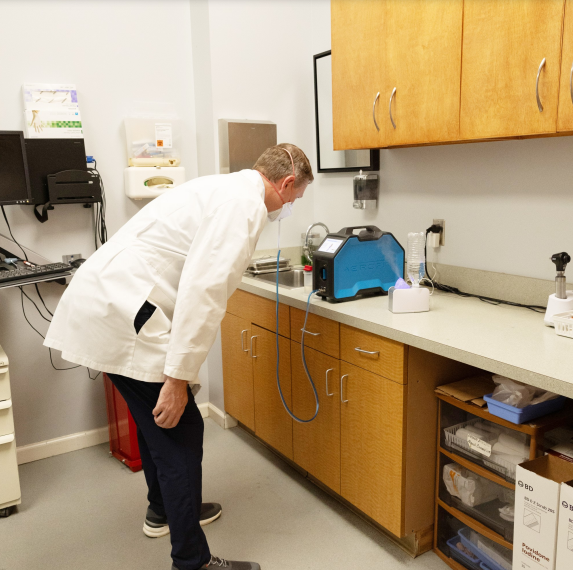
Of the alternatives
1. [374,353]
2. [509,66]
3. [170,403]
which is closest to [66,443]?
[170,403]

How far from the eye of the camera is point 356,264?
218 centimetres

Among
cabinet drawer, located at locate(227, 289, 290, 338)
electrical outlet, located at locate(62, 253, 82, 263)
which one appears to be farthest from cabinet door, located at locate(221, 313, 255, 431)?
electrical outlet, located at locate(62, 253, 82, 263)

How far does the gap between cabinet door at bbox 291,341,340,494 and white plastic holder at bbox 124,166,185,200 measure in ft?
3.63

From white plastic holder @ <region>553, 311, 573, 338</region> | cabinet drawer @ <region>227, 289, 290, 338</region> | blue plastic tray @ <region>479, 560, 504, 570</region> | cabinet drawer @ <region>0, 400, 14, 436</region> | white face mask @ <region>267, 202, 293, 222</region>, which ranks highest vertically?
white face mask @ <region>267, 202, 293, 222</region>

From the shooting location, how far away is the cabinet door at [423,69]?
1848mm

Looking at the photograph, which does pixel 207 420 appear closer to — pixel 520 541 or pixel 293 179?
pixel 293 179

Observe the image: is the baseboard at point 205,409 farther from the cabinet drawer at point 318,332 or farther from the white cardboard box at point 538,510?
the white cardboard box at point 538,510

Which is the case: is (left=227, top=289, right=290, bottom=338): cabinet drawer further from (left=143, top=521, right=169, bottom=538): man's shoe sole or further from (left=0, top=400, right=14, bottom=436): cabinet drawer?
(left=0, top=400, right=14, bottom=436): cabinet drawer

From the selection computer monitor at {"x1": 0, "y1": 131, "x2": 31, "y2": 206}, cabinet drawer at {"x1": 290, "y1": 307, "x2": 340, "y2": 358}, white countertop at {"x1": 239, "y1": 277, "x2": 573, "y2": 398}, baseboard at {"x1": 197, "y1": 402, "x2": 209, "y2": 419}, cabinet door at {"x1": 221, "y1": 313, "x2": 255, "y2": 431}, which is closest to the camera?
white countertop at {"x1": 239, "y1": 277, "x2": 573, "y2": 398}

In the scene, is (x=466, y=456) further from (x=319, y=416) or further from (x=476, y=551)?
(x=319, y=416)

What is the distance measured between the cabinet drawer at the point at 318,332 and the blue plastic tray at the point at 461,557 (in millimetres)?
758

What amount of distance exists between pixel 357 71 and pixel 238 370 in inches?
61.0

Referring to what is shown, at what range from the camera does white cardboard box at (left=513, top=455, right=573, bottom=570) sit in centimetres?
137

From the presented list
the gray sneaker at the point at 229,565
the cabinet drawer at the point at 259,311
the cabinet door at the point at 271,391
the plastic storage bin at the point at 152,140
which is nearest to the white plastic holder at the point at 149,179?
the plastic storage bin at the point at 152,140
